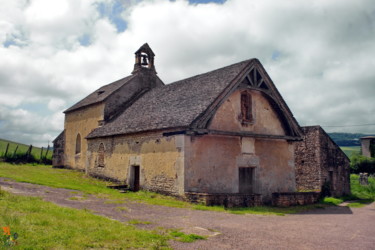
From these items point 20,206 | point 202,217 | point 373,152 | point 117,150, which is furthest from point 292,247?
point 373,152

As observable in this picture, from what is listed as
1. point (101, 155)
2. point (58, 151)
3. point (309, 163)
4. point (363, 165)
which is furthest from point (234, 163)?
point (363, 165)

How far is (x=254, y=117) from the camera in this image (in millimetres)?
16750

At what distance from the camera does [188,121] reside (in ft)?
44.7

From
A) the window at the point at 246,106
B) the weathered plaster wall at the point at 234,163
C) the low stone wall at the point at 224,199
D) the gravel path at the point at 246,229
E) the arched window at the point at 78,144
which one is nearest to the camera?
the gravel path at the point at 246,229

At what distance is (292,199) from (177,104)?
774cm

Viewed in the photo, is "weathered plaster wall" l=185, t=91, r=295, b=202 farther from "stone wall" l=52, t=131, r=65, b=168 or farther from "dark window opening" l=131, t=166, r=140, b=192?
"stone wall" l=52, t=131, r=65, b=168

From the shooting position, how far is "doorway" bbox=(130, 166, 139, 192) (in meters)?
17.4

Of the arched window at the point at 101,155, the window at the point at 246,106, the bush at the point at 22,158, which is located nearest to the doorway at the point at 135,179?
the arched window at the point at 101,155

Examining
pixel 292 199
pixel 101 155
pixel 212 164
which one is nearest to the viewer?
pixel 212 164

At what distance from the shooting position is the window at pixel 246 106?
16.6m

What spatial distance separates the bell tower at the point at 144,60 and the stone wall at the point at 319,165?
14.2m

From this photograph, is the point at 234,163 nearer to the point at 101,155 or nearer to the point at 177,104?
the point at 177,104

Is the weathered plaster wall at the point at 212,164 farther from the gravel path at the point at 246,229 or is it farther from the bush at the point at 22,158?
the bush at the point at 22,158

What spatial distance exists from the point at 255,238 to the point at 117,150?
13.1 m
